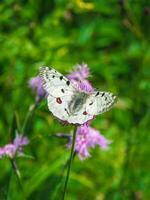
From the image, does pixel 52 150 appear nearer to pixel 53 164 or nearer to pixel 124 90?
pixel 53 164

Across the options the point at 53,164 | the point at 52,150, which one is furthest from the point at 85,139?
the point at 52,150

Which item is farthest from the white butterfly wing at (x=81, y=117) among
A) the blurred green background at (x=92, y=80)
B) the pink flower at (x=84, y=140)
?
the blurred green background at (x=92, y=80)

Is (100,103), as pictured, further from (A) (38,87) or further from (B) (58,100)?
(A) (38,87)

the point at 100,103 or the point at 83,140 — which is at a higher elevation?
the point at 83,140

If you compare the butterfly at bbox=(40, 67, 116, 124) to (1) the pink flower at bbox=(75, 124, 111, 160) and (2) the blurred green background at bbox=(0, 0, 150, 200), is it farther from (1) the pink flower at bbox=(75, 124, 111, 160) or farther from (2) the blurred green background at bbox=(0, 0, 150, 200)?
(2) the blurred green background at bbox=(0, 0, 150, 200)

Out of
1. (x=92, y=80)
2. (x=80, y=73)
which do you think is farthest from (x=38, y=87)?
(x=92, y=80)

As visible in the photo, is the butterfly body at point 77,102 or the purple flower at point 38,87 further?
the purple flower at point 38,87

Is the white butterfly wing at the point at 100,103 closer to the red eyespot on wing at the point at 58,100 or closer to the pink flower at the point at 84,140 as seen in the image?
the red eyespot on wing at the point at 58,100
